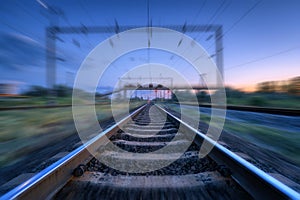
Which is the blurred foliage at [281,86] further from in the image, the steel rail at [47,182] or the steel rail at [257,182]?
the steel rail at [47,182]

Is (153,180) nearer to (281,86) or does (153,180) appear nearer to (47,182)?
(47,182)

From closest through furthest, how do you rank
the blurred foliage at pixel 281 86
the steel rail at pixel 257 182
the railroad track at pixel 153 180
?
the steel rail at pixel 257 182 < the railroad track at pixel 153 180 < the blurred foliage at pixel 281 86

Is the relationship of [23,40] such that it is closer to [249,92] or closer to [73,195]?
[73,195]

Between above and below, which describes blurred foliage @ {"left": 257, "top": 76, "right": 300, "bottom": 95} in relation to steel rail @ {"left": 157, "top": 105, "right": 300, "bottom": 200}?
above

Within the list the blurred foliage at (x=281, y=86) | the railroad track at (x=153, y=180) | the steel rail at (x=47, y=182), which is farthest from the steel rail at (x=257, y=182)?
the blurred foliage at (x=281, y=86)

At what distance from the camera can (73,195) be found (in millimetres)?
1350

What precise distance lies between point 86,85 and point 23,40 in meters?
5.73

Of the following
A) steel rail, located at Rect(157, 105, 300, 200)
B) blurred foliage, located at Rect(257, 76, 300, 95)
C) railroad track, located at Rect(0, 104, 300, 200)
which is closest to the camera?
steel rail, located at Rect(157, 105, 300, 200)

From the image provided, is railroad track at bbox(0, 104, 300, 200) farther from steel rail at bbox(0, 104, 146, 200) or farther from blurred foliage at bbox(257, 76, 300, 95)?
blurred foliage at bbox(257, 76, 300, 95)

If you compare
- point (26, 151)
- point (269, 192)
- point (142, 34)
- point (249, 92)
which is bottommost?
point (26, 151)

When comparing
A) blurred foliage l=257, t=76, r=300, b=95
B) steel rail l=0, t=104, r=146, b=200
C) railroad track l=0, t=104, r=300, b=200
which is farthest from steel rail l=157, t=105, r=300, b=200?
blurred foliage l=257, t=76, r=300, b=95

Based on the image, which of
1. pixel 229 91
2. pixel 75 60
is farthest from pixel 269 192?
pixel 229 91

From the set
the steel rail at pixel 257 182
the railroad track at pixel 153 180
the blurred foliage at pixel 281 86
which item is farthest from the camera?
the blurred foliage at pixel 281 86

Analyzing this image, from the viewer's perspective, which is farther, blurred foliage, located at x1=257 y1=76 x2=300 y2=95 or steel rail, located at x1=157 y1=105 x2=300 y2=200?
blurred foliage, located at x1=257 y1=76 x2=300 y2=95
